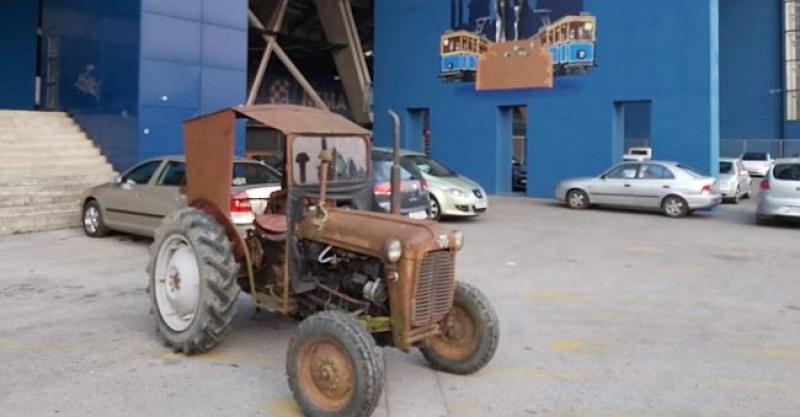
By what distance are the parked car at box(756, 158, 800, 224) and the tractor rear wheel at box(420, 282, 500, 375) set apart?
1176 cm

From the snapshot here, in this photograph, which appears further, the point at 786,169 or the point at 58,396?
the point at 786,169

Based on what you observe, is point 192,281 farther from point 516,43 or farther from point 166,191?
point 516,43

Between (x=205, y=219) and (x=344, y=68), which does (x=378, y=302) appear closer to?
(x=205, y=219)

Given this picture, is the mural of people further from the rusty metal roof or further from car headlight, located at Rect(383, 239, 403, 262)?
car headlight, located at Rect(383, 239, 403, 262)

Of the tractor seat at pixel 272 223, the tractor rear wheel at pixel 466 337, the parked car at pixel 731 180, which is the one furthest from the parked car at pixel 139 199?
the parked car at pixel 731 180

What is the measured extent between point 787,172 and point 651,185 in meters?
3.05

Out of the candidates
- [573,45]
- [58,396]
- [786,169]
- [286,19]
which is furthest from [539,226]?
[286,19]

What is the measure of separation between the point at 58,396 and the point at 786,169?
1431 centimetres

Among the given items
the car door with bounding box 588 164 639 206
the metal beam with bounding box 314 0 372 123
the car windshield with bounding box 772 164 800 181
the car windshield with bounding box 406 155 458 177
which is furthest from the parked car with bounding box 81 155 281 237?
the metal beam with bounding box 314 0 372 123

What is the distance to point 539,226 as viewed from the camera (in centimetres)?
1429

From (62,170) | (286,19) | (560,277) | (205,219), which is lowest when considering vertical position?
(560,277)

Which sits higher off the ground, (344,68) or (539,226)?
(344,68)

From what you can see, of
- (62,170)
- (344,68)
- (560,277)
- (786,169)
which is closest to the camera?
(560,277)

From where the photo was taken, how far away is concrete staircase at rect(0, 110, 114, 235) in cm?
1224
